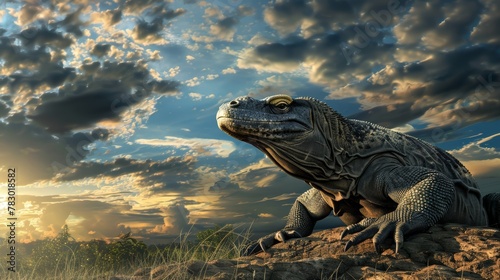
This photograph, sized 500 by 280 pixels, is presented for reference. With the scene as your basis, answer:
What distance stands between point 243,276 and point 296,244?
2519mm

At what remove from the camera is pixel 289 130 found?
8.13 metres

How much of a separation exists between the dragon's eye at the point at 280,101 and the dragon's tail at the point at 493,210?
5.85 m

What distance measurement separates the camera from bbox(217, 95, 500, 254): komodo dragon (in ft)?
25.1

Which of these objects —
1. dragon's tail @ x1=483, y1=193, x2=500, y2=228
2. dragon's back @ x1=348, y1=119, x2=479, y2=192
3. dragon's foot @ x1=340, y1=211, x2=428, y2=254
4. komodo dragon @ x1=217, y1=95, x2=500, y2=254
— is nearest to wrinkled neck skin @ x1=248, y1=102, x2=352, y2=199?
komodo dragon @ x1=217, y1=95, x2=500, y2=254

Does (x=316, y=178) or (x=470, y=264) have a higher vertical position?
(x=316, y=178)

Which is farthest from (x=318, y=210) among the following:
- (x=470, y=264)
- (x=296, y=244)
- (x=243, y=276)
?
(x=243, y=276)

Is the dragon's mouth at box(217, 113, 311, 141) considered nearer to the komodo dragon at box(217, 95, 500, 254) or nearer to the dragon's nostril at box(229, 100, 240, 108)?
the komodo dragon at box(217, 95, 500, 254)

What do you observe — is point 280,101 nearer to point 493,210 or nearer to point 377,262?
point 377,262

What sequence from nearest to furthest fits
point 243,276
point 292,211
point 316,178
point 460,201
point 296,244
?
point 243,276 → point 296,244 → point 316,178 → point 460,201 → point 292,211

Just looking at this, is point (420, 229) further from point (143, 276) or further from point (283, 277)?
point (143, 276)

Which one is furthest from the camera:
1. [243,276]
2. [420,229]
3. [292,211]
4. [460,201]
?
[292,211]

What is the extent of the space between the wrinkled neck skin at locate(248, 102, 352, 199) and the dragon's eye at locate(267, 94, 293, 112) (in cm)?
54

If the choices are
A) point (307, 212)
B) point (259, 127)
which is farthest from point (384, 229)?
point (307, 212)

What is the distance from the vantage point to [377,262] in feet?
20.9
